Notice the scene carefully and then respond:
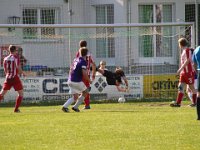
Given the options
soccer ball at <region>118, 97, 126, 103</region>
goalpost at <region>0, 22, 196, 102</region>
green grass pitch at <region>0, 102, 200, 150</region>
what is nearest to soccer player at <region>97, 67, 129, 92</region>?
goalpost at <region>0, 22, 196, 102</region>

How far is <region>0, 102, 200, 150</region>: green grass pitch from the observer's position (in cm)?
1234

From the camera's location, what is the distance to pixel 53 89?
25.4 m

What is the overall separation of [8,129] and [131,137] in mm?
3004

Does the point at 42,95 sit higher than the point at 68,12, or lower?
lower

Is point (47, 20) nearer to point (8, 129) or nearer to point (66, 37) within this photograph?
point (66, 37)

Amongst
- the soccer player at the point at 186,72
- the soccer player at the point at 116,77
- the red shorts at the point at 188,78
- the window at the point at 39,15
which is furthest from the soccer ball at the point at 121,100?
the window at the point at 39,15

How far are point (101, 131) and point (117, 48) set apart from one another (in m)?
14.1

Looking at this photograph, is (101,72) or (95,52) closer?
(101,72)

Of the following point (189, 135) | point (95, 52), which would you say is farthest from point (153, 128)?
point (95, 52)

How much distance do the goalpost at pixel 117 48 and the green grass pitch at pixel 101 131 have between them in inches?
287

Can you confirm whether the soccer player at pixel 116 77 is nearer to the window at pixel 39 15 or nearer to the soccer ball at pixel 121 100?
the soccer ball at pixel 121 100

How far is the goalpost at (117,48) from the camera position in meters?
26.1

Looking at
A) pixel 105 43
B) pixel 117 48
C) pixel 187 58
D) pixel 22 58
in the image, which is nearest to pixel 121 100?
pixel 117 48

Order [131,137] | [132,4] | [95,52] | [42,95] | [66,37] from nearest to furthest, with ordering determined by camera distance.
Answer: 1. [131,137]
2. [42,95]
3. [66,37]
4. [95,52]
5. [132,4]
